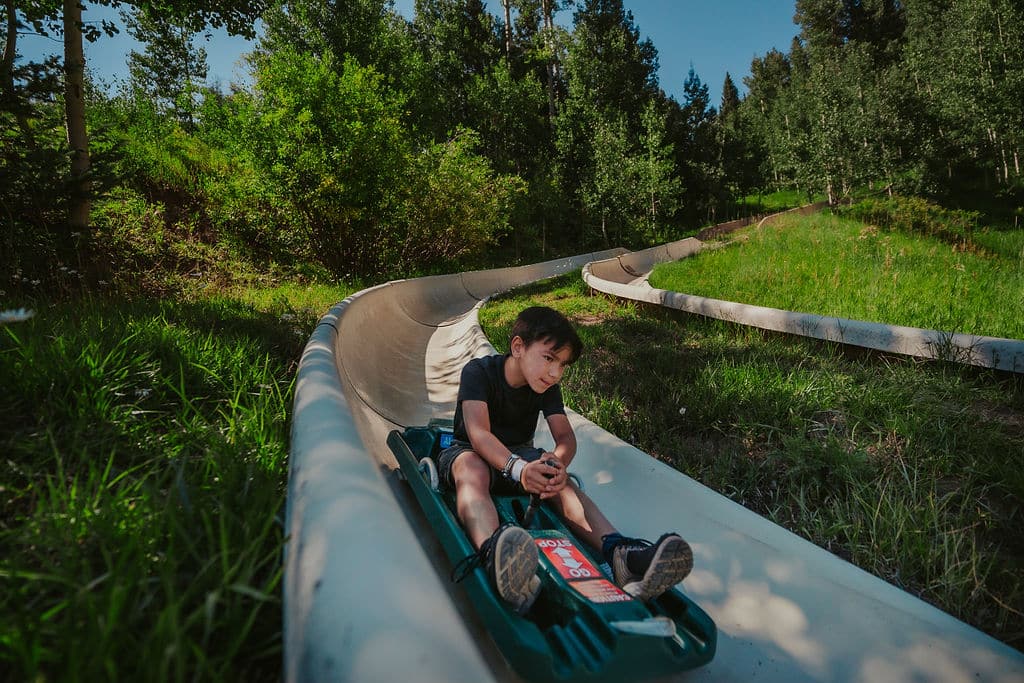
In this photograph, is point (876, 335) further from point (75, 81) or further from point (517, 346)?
point (75, 81)

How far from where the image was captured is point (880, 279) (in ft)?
19.4

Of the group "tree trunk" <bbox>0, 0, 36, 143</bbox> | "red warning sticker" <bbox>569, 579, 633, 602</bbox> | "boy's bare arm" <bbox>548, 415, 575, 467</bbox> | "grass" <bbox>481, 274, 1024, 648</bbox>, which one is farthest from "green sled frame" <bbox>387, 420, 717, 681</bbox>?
"tree trunk" <bbox>0, 0, 36, 143</bbox>

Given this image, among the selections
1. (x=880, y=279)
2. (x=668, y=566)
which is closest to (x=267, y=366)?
(x=668, y=566)

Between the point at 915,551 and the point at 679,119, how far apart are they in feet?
120

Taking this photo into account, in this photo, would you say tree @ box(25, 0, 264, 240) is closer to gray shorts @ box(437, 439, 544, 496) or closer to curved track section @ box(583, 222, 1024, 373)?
gray shorts @ box(437, 439, 544, 496)

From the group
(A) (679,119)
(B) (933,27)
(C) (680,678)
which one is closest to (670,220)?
(A) (679,119)

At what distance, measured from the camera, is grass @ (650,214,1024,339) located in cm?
443

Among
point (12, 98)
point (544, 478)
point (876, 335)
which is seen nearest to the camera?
point (544, 478)

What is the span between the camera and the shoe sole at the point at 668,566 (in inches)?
61.9

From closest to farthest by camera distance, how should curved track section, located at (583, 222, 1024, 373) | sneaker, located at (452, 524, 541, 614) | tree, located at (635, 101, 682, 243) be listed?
sneaker, located at (452, 524, 541, 614) → curved track section, located at (583, 222, 1024, 373) → tree, located at (635, 101, 682, 243)

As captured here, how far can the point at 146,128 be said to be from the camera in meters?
14.5

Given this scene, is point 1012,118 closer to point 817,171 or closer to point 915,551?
point 817,171

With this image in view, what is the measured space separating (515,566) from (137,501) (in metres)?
1.12

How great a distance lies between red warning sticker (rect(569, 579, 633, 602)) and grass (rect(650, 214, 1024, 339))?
13.1 feet
